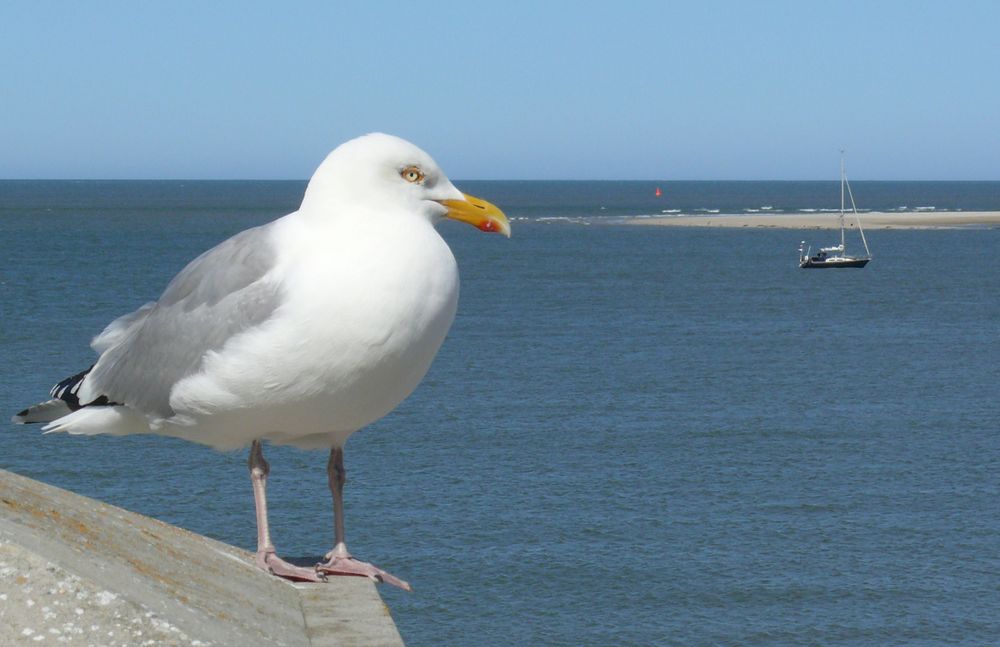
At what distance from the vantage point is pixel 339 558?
5.80m

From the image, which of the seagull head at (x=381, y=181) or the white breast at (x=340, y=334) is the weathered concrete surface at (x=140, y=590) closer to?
the white breast at (x=340, y=334)

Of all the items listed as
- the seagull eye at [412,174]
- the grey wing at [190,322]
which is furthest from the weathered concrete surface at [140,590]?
the seagull eye at [412,174]

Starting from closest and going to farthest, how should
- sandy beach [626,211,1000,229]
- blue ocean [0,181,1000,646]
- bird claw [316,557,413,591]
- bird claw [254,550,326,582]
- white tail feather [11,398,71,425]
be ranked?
bird claw [254,550,326,582]
bird claw [316,557,413,591]
white tail feather [11,398,71,425]
blue ocean [0,181,1000,646]
sandy beach [626,211,1000,229]

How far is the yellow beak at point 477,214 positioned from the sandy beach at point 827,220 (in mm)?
141197

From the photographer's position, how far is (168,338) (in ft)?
18.5

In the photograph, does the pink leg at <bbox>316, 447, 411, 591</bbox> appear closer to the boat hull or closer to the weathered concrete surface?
the weathered concrete surface

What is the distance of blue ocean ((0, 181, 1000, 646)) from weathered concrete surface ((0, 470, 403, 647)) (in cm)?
973

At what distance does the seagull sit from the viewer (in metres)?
4.79

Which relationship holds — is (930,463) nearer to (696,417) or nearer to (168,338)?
(696,417)

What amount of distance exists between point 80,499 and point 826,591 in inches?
839

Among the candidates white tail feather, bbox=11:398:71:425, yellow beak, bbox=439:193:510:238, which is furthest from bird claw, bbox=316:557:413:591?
yellow beak, bbox=439:193:510:238

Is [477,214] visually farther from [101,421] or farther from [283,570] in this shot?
[101,421]

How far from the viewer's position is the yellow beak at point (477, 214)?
5.21 meters

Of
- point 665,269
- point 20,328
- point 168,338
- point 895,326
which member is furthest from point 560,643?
point 665,269
